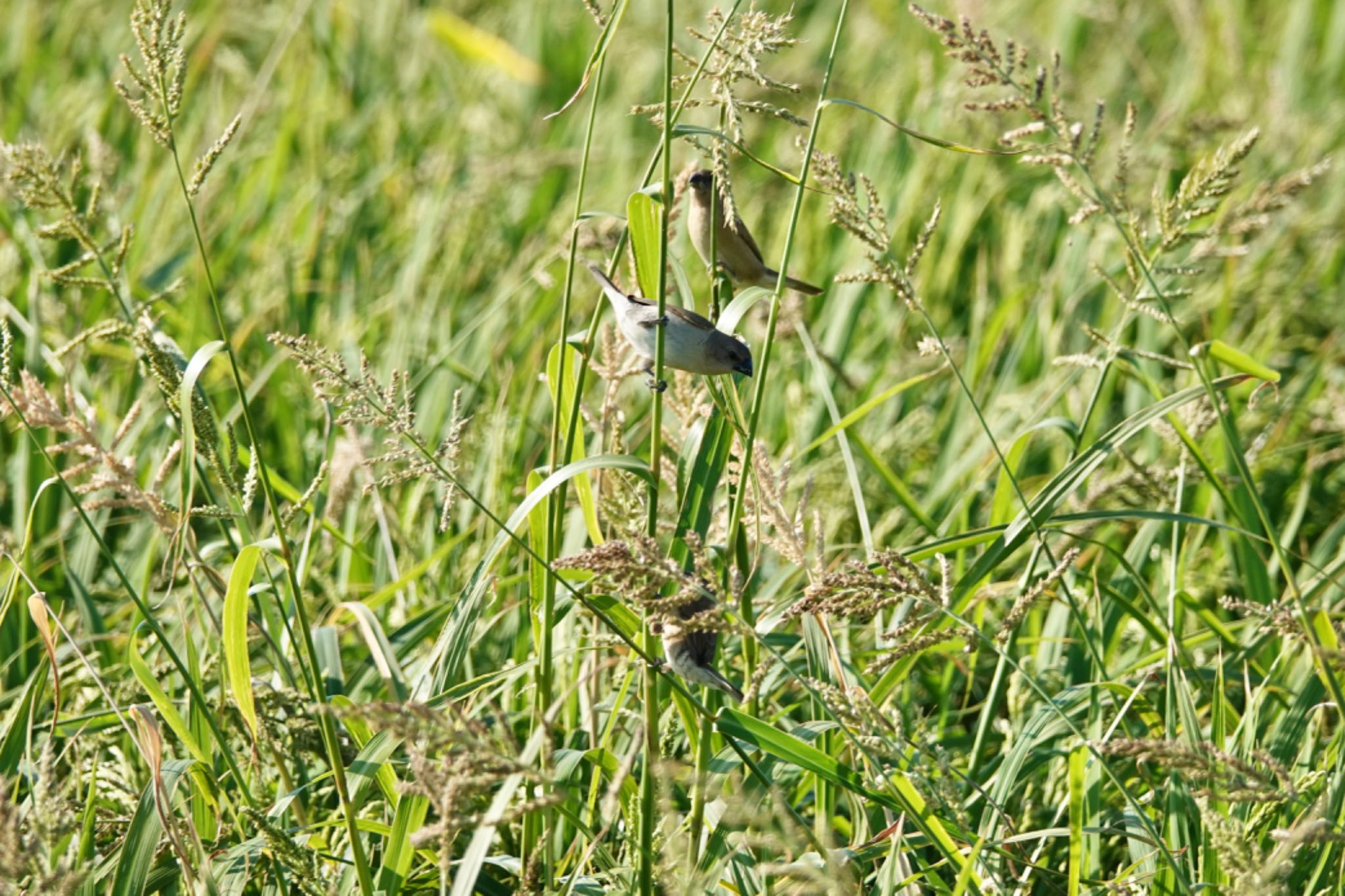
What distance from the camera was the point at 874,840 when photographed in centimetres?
209

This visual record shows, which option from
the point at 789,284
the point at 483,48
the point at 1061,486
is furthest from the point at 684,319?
the point at 483,48

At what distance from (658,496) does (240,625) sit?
671 millimetres

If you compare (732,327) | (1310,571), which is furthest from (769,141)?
(732,327)

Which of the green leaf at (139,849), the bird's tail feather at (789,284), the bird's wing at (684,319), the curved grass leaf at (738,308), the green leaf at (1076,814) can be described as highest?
the curved grass leaf at (738,308)

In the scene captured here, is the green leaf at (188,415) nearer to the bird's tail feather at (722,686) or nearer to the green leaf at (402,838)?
the green leaf at (402,838)

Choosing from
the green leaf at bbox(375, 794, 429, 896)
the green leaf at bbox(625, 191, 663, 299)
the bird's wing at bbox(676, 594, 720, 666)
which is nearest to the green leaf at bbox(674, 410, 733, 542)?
the bird's wing at bbox(676, 594, 720, 666)

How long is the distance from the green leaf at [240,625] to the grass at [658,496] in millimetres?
11

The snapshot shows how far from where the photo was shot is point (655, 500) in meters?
1.96

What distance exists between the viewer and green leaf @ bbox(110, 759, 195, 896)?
195 cm

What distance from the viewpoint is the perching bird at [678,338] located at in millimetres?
2059

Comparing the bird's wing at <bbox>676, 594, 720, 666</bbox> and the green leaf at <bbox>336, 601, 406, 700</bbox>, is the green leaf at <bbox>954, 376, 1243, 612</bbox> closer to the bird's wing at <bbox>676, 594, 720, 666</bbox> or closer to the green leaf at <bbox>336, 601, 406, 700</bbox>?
the bird's wing at <bbox>676, 594, 720, 666</bbox>

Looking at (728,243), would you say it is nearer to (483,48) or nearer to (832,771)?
(832,771)

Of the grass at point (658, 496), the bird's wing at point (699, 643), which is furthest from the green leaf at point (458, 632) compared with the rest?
the bird's wing at point (699, 643)

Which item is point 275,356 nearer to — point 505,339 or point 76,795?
point 505,339
